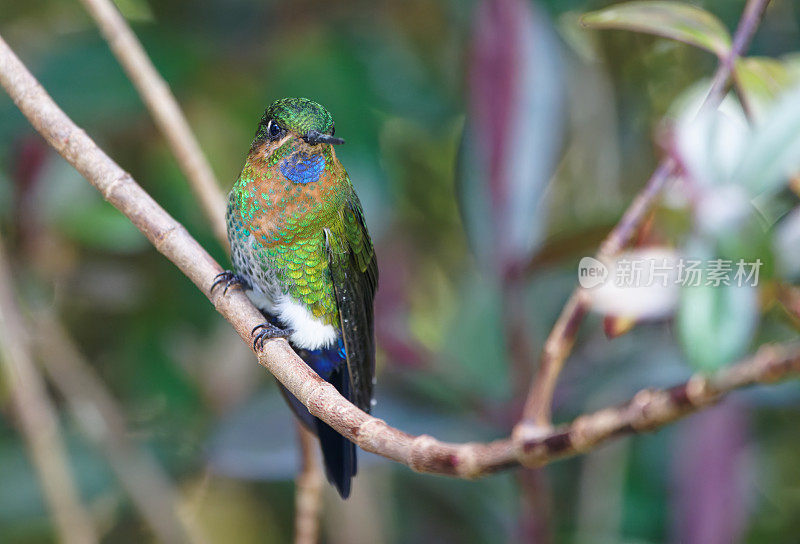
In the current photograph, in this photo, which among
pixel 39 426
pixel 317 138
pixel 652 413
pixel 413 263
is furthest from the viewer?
pixel 413 263

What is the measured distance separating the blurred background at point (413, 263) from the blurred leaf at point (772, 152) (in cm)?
57

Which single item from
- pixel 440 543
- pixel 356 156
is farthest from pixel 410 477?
pixel 356 156

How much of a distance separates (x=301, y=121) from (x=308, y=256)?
0.30m

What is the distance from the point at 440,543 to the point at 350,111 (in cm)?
110

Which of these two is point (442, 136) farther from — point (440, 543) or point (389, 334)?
point (440, 543)

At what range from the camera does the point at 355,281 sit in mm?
1134

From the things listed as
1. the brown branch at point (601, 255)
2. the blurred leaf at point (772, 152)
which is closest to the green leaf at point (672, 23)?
the brown branch at point (601, 255)

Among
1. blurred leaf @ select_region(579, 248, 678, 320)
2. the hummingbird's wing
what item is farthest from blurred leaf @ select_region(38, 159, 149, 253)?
blurred leaf @ select_region(579, 248, 678, 320)

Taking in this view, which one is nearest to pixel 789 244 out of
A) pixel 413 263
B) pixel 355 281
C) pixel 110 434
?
pixel 355 281

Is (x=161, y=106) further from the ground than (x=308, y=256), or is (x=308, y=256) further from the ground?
(x=161, y=106)

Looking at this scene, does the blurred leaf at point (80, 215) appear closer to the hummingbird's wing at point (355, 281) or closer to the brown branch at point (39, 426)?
the brown branch at point (39, 426)

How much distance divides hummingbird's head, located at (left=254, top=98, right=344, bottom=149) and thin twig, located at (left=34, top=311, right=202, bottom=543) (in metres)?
1.07

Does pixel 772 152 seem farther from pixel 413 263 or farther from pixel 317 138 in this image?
pixel 413 263

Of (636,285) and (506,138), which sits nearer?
(636,285)
